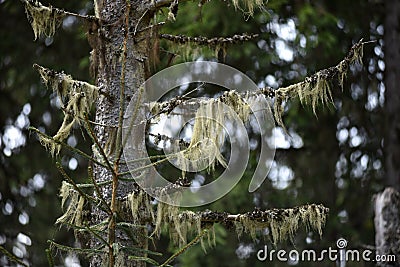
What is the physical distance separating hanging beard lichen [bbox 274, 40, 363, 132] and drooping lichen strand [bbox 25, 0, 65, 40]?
1.12 m

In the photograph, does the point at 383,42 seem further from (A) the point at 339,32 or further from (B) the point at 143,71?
(B) the point at 143,71

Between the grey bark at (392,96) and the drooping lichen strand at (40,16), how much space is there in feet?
13.2

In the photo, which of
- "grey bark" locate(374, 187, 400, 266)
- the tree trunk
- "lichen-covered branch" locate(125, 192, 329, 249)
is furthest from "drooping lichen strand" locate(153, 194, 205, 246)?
"grey bark" locate(374, 187, 400, 266)

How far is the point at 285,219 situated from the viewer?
3223 mm

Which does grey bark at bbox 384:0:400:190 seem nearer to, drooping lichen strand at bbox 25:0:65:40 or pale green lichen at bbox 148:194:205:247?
pale green lichen at bbox 148:194:205:247

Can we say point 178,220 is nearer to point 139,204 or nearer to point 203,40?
point 139,204

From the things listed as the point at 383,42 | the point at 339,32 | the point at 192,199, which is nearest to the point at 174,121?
the point at 192,199

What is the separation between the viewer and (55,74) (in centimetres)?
331

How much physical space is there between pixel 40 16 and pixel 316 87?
4.38ft

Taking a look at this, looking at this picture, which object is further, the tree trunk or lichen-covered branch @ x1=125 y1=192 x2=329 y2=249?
the tree trunk

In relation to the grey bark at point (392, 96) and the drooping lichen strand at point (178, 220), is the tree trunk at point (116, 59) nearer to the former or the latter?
the drooping lichen strand at point (178, 220)

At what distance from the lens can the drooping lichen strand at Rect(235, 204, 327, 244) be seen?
3.19m

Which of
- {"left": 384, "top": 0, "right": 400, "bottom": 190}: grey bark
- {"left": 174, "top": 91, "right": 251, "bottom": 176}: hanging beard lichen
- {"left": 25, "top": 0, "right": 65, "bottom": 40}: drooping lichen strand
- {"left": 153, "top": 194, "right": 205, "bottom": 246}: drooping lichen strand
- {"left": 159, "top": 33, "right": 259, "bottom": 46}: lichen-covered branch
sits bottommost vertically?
{"left": 153, "top": 194, "right": 205, "bottom": 246}: drooping lichen strand

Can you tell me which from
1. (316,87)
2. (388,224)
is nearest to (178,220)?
(316,87)
